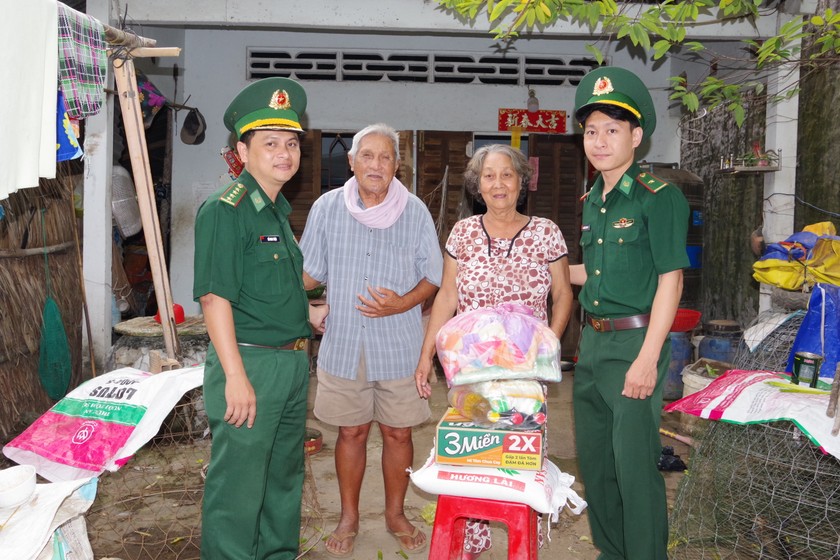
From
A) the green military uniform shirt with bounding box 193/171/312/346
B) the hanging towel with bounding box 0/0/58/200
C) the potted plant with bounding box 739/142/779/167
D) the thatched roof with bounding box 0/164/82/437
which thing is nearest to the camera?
the hanging towel with bounding box 0/0/58/200

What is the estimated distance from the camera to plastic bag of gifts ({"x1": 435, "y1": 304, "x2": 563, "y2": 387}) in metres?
2.36

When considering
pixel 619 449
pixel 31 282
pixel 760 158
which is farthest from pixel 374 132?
pixel 760 158

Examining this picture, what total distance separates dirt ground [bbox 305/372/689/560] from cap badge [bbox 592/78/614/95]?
2162 mm

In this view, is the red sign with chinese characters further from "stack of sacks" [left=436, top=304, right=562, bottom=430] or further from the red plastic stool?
the red plastic stool

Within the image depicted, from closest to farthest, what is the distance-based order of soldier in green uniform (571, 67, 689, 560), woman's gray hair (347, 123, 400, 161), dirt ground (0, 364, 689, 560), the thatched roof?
soldier in green uniform (571, 67, 689, 560), woman's gray hair (347, 123, 400, 161), dirt ground (0, 364, 689, 560), the thatched roof

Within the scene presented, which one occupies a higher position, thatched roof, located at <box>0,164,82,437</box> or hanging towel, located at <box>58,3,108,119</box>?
hanging towel, located at <box>58,3,108,119</box>

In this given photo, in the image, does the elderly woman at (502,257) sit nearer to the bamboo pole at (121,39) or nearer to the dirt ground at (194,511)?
the dirt ground at (194,511)

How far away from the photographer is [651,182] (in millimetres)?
2715

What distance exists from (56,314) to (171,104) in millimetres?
2900

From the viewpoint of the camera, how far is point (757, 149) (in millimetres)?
5922

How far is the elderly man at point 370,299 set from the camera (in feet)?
10.8

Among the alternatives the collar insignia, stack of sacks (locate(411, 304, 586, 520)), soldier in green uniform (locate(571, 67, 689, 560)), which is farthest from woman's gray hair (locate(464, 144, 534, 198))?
the collar insignia

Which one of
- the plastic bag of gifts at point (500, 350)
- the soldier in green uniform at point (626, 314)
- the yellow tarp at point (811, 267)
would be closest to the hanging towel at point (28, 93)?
the plastic bag of gifts at point (500, 350)

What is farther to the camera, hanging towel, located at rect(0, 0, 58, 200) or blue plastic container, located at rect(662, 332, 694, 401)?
blue plastic container, located at rect(662, 332, 694, 401)
